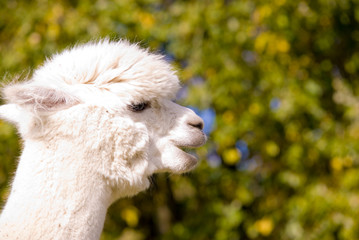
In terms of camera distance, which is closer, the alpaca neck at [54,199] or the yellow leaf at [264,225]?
the alpaca neck at [54,199]

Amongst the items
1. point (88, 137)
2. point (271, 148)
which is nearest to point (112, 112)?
point (88, 137)

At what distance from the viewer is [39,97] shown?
1.91 m

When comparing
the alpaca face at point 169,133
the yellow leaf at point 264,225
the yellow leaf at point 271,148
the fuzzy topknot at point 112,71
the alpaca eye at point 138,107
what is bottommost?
the yellow leaf at point 264,225

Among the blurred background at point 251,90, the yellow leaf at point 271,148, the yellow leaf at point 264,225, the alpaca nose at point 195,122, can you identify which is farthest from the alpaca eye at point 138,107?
the yellow leaf at point 264,225

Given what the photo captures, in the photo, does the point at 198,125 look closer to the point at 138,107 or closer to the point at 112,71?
the point at 138,107

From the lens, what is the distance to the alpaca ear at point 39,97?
6.24ft

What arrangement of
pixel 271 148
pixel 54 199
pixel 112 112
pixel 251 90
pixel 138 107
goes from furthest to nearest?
pixel 251 90 < pixel 271 148 < pixel 138 107 < pixel 112 112 < pixel 54 199

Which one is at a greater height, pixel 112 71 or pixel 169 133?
pixel 112 71

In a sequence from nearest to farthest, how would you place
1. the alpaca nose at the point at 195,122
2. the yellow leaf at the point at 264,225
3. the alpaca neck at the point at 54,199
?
the alpaca neck at the point at 54,199 < the alpaca nose at the point at 195,122 < the yellow leaf at the point at 264,225

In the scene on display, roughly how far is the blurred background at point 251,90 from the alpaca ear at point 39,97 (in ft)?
8.86

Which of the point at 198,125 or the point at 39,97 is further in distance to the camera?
the point at 198,125

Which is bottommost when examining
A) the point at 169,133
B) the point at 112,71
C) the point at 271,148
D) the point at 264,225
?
the point at 264,225

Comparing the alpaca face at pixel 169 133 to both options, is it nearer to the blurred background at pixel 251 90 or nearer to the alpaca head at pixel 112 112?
the alpaca head at pixel 112 112

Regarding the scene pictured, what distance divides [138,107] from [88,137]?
277 millimetres
